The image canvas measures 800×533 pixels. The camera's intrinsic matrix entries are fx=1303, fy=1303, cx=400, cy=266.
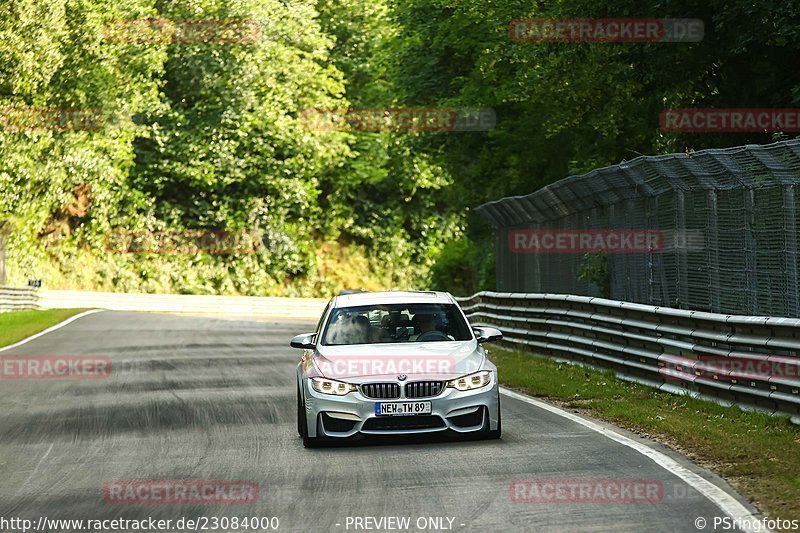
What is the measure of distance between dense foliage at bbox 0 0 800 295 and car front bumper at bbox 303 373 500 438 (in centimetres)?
1813

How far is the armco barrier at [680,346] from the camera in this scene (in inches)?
500

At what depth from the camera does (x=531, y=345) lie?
22.9m

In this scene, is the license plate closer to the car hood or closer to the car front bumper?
the car front bumper

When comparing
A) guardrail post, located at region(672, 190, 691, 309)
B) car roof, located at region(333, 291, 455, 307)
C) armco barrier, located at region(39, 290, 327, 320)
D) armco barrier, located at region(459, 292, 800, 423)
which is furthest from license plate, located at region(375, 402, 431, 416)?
armco barrier, located at region(39, 290, 327, 320)

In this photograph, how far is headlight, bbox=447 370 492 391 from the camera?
Answer: 11727mm

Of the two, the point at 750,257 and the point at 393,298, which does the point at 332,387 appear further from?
the point at 750,257

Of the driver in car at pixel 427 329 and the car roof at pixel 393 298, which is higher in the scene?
the car roof at pixel 393 298

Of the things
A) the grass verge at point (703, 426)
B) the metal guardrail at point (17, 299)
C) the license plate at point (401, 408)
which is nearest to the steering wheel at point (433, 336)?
the license plate at point (401, 408)

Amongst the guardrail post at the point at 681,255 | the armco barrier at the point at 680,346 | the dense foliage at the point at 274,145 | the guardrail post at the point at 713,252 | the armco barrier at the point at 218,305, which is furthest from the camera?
the armco barrier at the point at 218,305

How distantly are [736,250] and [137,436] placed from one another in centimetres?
749

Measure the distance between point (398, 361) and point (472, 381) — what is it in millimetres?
702

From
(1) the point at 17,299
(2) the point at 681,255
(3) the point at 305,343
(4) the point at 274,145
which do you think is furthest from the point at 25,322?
(3) the point at 305,343

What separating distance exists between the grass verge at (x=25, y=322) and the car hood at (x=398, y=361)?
19.5m

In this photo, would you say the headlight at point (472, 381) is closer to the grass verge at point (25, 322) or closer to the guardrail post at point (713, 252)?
the guardrail post at point (713, 252)
